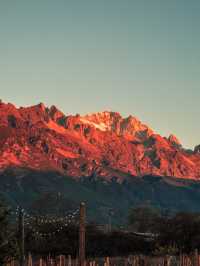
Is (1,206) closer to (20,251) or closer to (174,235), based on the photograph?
(20,251)

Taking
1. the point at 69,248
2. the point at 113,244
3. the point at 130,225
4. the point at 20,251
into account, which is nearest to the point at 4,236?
the point at 20,251

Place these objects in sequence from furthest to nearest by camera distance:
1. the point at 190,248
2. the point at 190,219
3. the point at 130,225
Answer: the point at 130,225 < the point at 190,219 < the point at 190,248

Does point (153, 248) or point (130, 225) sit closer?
point (153, 248)

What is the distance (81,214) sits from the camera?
36000 millimetres

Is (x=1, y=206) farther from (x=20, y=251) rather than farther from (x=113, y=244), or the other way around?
(x=113, y=244)

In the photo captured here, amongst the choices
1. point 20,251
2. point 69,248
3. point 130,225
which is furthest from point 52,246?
point 130,225

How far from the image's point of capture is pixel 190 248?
91.8 metres

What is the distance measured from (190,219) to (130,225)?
10071 centimetres

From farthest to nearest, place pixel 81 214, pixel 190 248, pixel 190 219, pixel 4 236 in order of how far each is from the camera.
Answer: pixel 190 219 < pixel 190 248 < pixel 4 236 < pixel 81 214

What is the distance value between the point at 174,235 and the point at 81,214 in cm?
6128

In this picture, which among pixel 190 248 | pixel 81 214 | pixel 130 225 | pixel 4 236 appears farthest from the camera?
pixel 130 225

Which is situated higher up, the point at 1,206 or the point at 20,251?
the point at 1,206

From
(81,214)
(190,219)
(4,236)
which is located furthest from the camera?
(190,219)

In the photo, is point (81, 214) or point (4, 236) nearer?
point (81, 214)
